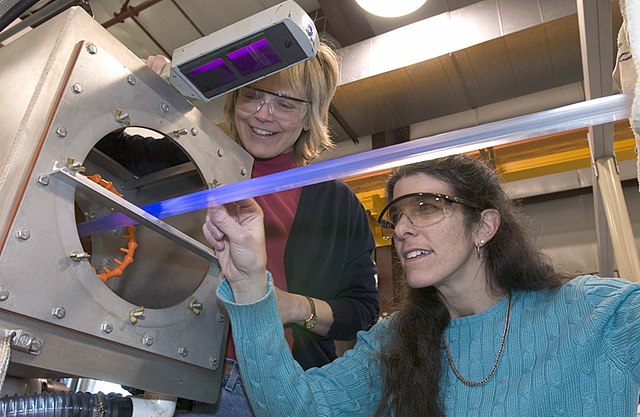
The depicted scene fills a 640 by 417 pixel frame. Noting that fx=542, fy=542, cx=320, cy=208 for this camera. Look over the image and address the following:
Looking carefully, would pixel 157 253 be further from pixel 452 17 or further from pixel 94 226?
pixel 452 17

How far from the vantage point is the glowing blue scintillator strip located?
1.74ft

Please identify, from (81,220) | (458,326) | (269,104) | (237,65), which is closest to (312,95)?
(269,104)

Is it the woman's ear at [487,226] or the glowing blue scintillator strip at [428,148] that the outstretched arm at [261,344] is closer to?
the glowing blue scintillator strip at [428,148]

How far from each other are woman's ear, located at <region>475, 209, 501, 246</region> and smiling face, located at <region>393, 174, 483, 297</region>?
0.03 m

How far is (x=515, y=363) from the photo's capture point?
1.18 meters

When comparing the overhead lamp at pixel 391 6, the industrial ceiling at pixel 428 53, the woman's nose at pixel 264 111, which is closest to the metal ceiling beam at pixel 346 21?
the industrial ceiling at pixel 428 53

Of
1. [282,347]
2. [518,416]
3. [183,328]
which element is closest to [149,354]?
[183,328]

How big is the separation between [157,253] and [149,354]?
27cm

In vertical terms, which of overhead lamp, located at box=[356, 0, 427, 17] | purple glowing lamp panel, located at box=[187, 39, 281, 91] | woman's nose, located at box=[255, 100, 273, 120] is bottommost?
purple glowing lamp panel, located at box=[187, 39, 281, 91]

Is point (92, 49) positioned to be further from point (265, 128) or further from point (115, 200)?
point (265, 128)

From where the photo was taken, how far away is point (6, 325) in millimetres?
582

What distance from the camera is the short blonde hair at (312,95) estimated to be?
119 centimetres

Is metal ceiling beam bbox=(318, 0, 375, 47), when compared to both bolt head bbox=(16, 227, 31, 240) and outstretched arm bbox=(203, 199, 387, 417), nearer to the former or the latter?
outstretched arm bbox=(203, 199, 387, 417)

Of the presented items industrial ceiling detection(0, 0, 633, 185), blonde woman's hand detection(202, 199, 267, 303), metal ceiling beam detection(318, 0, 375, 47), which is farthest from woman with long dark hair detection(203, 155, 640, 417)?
metal ceiling beam detection(318, 0, 375, 47)
